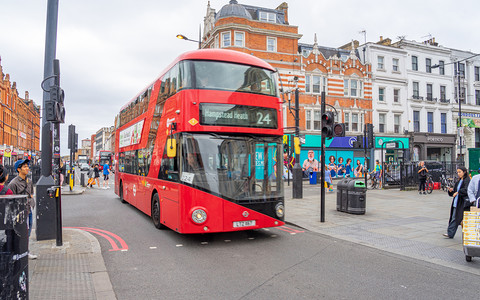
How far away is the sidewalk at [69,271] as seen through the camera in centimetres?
443

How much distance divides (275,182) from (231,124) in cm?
167

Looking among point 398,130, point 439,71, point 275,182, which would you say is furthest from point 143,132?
point 439,71

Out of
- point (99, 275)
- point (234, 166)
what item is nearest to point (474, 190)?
point (234, 166)

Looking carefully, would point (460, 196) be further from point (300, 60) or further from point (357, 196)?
point (300, 60)

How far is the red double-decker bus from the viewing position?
22.8 feet

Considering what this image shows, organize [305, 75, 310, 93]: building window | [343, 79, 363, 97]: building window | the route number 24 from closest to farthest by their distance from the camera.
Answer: the route number 24 → [305, 75, 310, 93]: building window → [343, 79, 363, 97]: building window

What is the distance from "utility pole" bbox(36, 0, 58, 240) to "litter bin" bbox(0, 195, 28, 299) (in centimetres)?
458

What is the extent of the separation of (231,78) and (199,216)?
9.95 feet

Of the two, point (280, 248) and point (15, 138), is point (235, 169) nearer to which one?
point (280, 248)

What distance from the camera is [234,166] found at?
7.16m

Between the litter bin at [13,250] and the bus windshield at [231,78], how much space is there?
4.72 m

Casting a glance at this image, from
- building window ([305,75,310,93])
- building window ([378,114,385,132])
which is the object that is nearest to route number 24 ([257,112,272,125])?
building window ([305,75,310,93])

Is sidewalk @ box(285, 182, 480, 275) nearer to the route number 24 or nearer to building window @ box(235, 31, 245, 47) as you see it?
the route number 24

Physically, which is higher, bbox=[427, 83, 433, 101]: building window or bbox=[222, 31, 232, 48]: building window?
bbox=[222, 31, 232, 48]: building window
